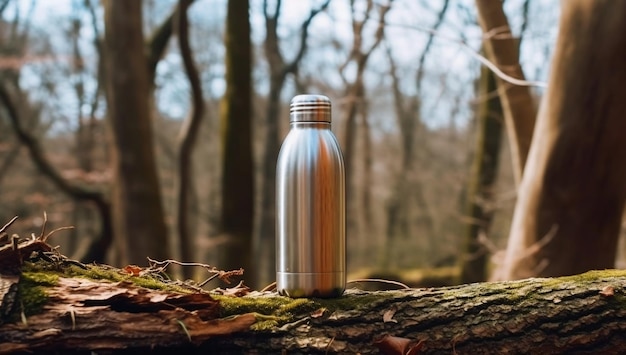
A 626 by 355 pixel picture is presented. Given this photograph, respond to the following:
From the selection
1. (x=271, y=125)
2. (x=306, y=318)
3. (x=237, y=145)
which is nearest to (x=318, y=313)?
(x=306, y=318)

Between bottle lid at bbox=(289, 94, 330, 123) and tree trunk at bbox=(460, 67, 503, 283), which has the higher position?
bottle lid at bbox=(289, 94, 330, 123)

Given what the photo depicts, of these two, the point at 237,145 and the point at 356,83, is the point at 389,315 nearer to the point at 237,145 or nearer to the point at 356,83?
the point at 237,145

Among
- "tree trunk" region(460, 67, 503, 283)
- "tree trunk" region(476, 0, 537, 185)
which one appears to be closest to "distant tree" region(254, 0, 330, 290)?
"tree trunk" region(460, 67, 503, 283)

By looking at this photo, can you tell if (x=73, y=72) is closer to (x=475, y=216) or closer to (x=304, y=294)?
(x=475, y=216)

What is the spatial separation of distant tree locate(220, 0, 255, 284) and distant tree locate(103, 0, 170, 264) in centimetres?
86

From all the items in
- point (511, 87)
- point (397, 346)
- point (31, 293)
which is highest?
point (511, 87)

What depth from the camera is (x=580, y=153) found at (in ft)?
13.3

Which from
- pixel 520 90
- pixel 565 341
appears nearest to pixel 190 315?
pixel 565 341

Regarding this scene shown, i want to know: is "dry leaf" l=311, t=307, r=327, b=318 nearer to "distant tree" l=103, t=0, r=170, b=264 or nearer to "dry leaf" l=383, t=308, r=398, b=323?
"dry leaf" l=383, t=308, r=398, b=323

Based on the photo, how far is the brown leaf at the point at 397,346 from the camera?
154 centimetres

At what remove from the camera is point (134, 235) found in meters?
6.24

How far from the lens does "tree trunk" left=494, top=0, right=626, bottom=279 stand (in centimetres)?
392

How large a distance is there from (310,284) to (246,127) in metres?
5.42

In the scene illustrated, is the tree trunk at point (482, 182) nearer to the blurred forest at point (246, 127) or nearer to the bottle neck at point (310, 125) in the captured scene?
the blurred forest at point (246, 127)
